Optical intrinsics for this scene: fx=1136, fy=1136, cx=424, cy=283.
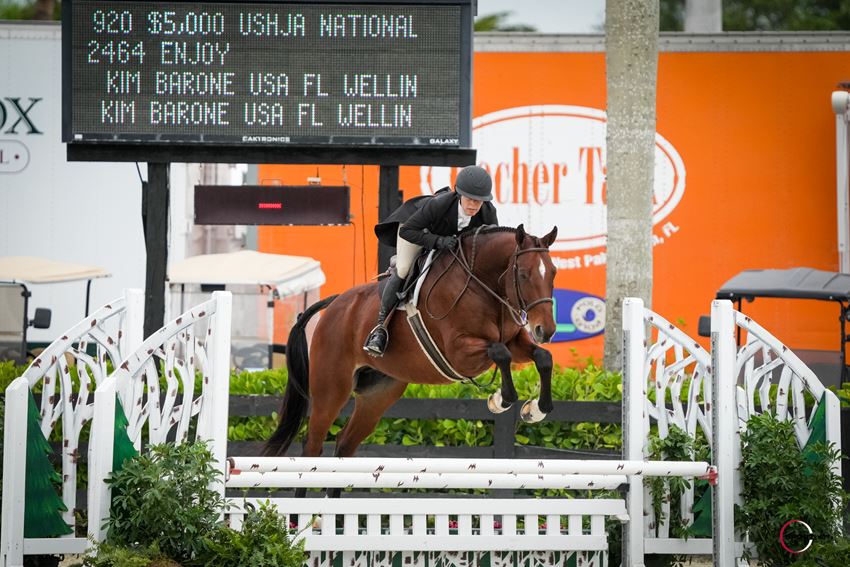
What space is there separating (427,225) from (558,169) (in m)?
5.82

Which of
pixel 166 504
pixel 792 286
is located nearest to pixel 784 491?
pixel 166 504

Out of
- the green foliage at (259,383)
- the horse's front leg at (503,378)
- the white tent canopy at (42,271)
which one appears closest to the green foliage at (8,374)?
the green foliage at (259,383)

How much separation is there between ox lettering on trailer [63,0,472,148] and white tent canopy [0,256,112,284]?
4958 millimetres

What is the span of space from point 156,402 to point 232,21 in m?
2.92

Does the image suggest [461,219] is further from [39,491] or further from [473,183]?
[39,491]

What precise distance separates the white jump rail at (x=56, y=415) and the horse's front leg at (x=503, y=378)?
1.66 metres

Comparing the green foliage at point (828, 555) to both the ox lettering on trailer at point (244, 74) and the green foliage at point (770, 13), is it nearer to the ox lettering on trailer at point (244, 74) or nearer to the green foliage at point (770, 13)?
the ox lettering on trailer at point (244, 74)

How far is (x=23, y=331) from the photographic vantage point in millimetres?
10031

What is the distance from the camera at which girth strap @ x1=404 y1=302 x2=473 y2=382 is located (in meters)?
5.54

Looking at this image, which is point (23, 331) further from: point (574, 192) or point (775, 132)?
point (775, 132)

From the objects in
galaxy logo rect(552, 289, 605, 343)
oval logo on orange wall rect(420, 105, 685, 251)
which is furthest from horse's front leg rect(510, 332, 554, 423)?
oval logo on orange wall rect(420, 105, 685, 251)

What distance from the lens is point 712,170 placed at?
11227 mm

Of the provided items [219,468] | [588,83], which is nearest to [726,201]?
[588,83]

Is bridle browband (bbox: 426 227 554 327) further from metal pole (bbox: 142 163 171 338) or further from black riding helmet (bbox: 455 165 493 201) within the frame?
metal pole (bbox: 142 163 171 338)
